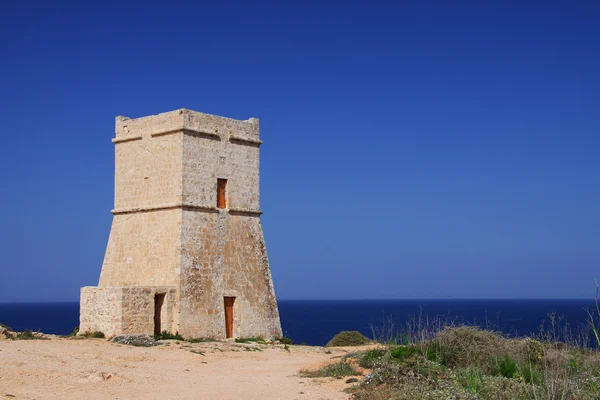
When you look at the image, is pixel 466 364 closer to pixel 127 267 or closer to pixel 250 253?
pixel 250 253

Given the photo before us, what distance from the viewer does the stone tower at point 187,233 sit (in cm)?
2058

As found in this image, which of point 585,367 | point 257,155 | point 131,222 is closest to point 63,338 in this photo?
point 131,222

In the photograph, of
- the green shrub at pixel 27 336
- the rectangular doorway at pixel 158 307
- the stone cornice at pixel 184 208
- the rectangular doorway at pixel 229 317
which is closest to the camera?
the green shrub at pixel 27 336

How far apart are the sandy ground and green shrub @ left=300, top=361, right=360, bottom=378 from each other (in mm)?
254

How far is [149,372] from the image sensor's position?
14055 millimetres

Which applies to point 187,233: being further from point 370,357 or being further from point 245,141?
point 370,357

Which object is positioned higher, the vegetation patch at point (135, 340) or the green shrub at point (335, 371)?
the vegetation patch at point (135, 340)

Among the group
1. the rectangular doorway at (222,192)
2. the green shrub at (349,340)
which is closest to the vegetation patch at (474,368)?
the green shrub at (349,340)

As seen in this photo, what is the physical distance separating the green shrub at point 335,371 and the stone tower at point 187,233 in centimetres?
735

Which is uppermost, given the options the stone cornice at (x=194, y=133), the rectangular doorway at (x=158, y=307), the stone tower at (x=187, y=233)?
the stone cornice at (x=194, y=133)

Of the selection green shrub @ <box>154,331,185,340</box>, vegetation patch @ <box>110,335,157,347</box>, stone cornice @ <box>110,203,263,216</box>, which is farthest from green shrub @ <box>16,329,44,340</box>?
stone cornice @ <box>110,203,263,216</box>

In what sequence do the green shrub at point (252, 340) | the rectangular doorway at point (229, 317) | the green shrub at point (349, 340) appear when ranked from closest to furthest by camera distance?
the green shrub at point (252, 340), the rectangular doorway at point (229, 317), the green shrub at point (349, 340)

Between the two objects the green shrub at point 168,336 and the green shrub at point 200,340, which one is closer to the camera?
the green shrub at point 168,336

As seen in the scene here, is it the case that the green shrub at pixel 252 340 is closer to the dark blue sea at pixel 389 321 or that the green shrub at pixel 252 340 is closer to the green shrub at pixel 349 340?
the green shrub at pixel 349 340
